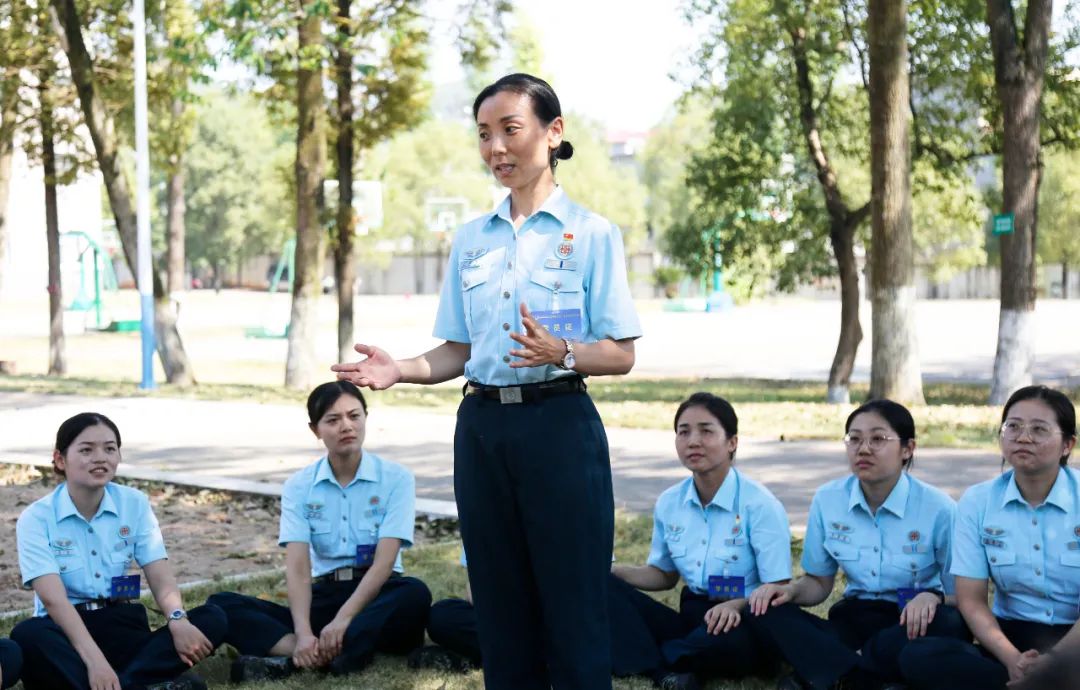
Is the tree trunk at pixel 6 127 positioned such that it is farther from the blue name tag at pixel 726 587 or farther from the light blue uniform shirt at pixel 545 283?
the light blue uniform shirt at pixel 545 283

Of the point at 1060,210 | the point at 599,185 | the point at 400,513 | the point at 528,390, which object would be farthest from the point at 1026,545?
the point at 599,185

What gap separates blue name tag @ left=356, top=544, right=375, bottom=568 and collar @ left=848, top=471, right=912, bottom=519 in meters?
1.84

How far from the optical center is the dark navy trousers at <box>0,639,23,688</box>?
4566 mm

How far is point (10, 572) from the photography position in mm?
6953

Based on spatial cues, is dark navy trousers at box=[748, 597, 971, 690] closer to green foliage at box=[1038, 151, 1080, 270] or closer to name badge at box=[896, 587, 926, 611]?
name badge at box=[896, 587, 926, 611]

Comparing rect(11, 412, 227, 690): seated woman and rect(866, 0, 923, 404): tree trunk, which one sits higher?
rect(866, 0, 923, 404): tree trunk

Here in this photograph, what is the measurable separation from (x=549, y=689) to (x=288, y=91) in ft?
55.8

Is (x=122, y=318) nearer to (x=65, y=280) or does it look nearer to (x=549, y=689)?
(x=65, y=280)

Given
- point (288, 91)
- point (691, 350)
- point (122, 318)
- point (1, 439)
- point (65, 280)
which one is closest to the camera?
point (1, 439)

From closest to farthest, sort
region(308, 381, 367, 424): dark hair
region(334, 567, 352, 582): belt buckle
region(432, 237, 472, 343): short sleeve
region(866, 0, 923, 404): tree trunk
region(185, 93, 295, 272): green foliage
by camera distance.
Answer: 1. region(432, 237, 472, 343): short sleeve
2. region(308, 381, 367, 424): dark hair
3. region(334, 567, 352, 582): belt buckle
4. region(866, 0, 923, 404): tree trunk
5. region(185, 93, 295, 272): green foliage

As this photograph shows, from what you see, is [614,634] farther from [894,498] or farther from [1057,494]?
[1057,494]

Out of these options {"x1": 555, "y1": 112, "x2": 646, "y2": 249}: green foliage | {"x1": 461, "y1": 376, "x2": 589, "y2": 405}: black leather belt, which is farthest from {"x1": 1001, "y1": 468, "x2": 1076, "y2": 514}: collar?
{"x1": 555, "y1": 112, "x2": 646, "y2": 249}: green foliage

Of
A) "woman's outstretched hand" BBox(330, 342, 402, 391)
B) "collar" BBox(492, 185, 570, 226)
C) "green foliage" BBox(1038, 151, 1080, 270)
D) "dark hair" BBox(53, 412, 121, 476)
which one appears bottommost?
"dark hair" BBox(53, 412, 121, 476)

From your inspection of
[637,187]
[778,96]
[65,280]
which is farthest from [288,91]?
[637,187]
